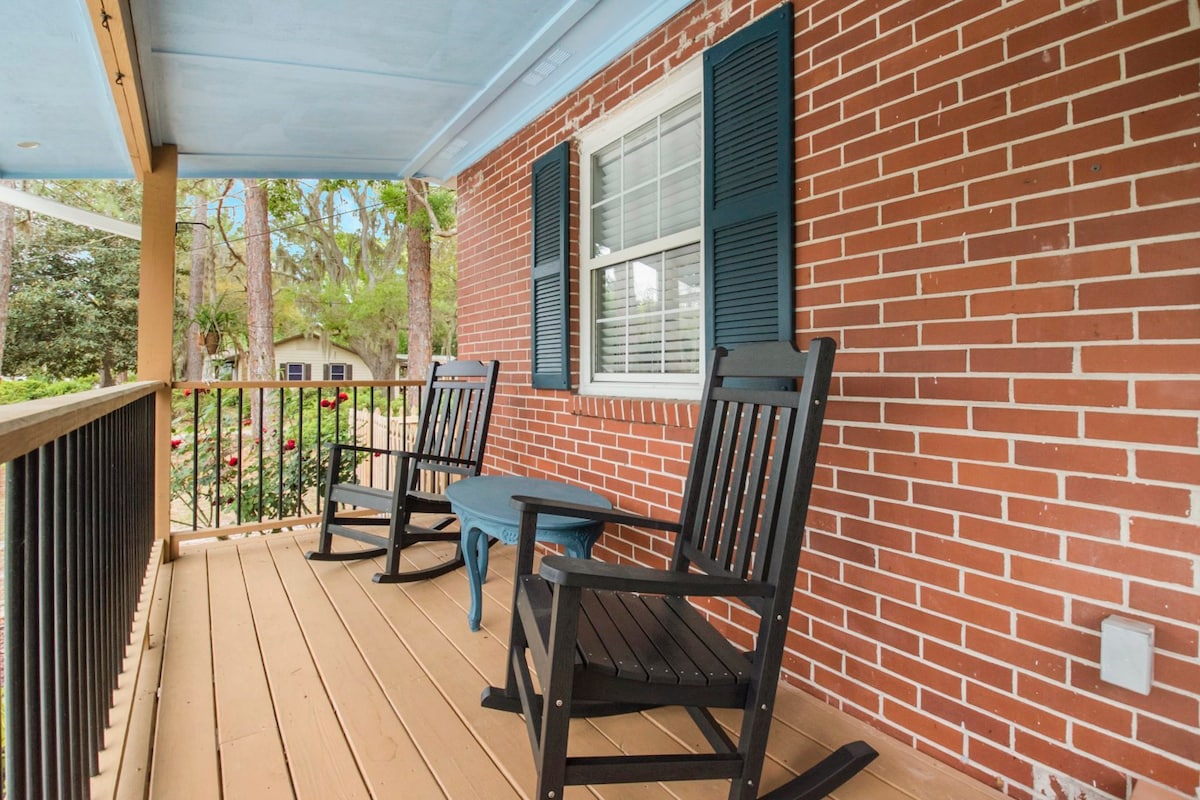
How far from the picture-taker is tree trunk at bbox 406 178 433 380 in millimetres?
7930

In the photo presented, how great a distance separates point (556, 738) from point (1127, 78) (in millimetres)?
1708

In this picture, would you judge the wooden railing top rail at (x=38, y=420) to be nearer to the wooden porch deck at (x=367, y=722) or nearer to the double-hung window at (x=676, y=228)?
the wooden porch deck at (x=367, y=722)

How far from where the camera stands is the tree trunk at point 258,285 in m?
8.73

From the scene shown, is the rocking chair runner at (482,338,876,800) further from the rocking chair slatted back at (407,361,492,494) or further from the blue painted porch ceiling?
the blue painted porch ceiling

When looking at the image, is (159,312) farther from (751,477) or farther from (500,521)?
(751,477)

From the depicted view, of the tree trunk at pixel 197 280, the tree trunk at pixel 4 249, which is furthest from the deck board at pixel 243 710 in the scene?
the tree trunk at pixel 197 280

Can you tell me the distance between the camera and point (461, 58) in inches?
105

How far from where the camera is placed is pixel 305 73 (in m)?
2.72

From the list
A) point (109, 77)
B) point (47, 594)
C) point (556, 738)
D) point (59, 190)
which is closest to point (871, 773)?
point (556, 738)

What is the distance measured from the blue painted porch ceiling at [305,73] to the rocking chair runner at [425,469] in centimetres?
137

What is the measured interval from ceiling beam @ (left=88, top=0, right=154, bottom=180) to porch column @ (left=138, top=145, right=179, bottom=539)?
0.28 m

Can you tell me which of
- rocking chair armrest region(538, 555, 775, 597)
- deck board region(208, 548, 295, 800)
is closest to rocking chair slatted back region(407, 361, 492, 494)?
deck board region(208, 548, 295, 800)

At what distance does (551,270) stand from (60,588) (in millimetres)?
2351

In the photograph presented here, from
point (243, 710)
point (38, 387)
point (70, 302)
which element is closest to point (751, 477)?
point (243, 710)
